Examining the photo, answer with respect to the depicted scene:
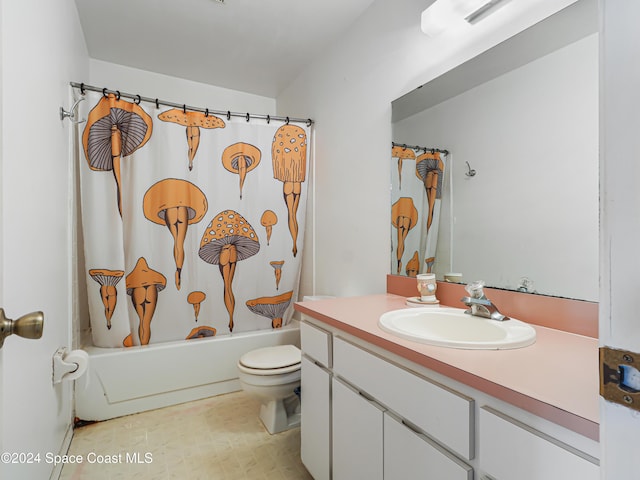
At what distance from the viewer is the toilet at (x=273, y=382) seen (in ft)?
6.08

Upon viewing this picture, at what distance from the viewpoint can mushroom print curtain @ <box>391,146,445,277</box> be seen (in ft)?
5.19

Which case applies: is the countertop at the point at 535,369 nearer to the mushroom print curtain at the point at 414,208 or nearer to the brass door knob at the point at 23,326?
the mushroom print curtain at the point at 414,208

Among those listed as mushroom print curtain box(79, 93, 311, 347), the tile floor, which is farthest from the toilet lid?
mushroom print curtain box(79, 93, 311, 347)

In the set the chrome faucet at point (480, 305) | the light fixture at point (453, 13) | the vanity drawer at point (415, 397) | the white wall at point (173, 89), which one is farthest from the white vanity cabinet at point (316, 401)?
the white wall at point (173, 89)

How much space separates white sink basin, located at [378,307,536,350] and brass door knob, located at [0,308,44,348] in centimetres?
87

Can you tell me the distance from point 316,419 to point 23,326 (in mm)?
1099

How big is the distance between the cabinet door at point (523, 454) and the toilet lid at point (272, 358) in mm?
1312

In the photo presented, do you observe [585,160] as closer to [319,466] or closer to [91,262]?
[319,466]

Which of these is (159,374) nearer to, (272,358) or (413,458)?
(272,358)

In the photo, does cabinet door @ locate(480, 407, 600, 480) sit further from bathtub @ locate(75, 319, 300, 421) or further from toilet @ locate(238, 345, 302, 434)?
bathtub @ locate(75, 319, 300, 421)

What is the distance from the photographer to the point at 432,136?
1.59m

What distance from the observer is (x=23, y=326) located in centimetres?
66

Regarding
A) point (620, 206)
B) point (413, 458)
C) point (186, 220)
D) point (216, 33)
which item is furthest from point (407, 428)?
point (216, 33)

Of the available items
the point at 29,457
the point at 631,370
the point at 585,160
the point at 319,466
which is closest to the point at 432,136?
the point at 585,160
